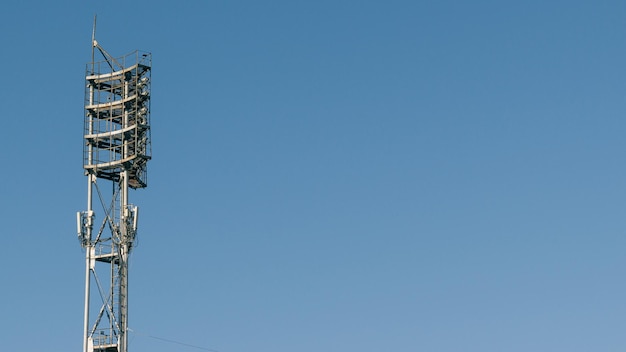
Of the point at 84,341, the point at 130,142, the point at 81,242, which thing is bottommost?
the point at 84,341

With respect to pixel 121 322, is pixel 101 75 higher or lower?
higher

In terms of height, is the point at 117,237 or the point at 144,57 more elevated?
the point at 144,57

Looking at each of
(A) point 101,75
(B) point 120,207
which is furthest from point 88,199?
(A) point 101,75

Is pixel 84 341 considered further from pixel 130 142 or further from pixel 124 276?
pixel 130 142

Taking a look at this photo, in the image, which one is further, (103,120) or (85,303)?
(103,120)

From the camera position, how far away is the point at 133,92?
144250mm

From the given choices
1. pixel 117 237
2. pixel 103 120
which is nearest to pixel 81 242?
pixel 117 237

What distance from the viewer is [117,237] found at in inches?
5487

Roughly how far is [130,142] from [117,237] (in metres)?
9.17

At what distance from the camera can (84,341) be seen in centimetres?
13538

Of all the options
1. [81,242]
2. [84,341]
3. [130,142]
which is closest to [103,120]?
[130,142]

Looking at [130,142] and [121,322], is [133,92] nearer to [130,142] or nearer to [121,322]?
[130,142]

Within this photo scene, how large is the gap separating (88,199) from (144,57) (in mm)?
14440

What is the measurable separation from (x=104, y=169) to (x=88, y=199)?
3527mm
